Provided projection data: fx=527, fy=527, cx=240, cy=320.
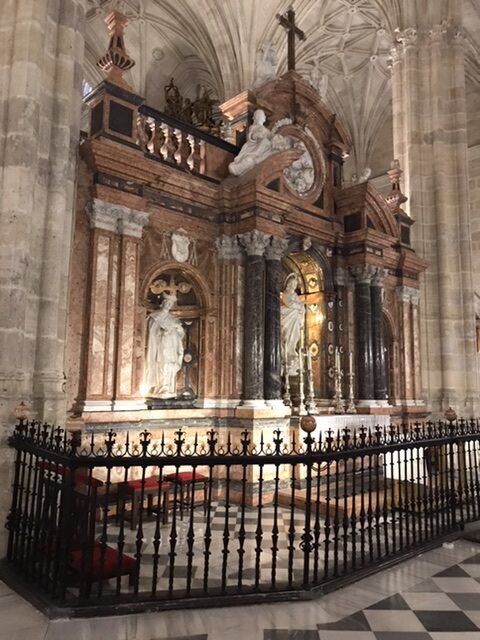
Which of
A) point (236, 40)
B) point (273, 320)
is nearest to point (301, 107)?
point (273, 320)

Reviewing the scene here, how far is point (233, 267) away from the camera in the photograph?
8.43 m

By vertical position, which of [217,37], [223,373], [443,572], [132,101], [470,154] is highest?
[217,37]

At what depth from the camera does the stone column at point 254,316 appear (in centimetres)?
800

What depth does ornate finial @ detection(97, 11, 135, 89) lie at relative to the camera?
720 cm

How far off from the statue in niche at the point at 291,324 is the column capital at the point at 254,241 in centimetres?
147

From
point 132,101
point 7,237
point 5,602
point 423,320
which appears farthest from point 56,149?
point 423,320

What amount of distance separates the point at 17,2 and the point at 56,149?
5.26 ft

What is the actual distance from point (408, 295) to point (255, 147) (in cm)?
487

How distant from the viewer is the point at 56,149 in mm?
5977

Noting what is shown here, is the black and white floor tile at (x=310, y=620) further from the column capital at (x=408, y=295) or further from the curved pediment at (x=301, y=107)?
the curved pediment at (x=301, y=107)

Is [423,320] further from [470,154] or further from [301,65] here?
[301,65]

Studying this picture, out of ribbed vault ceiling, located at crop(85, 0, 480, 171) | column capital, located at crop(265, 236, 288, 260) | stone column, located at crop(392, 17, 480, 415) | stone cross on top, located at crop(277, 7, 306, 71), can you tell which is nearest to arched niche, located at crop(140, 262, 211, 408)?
column capital, located at crop(265, 236, 288, 260)

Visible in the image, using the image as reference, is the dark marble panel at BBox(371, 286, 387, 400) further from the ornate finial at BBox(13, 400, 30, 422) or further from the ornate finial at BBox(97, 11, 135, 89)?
the ornate finial at BBox(13, 400, 30, 422)

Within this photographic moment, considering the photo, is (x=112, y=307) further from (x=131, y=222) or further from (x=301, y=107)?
(x=301, y=107)
